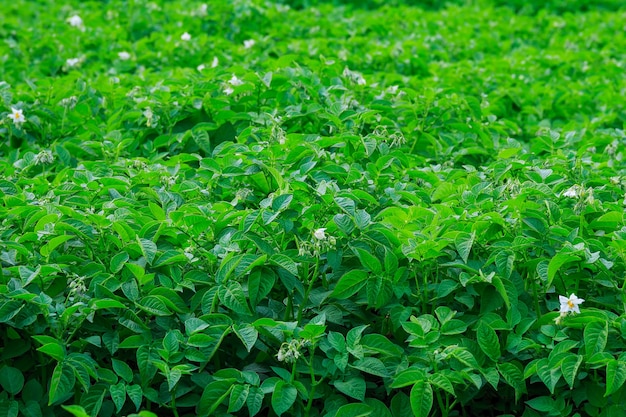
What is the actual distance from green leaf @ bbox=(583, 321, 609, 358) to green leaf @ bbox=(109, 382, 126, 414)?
1.21 metres

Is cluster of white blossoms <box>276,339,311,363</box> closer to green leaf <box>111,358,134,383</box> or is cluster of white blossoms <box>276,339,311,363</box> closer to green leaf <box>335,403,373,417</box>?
green leaf <box>335,403,373,417</box>

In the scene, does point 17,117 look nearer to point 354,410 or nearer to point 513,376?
point 354,410

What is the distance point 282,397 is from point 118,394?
420 mm

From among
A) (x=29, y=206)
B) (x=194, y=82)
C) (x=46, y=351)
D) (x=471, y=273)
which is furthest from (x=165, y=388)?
(x=194, y=82)

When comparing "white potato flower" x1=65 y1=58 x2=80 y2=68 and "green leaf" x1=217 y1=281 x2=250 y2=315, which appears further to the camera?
"white potato flower" x1=65 y1=58 x2=80 y2=68

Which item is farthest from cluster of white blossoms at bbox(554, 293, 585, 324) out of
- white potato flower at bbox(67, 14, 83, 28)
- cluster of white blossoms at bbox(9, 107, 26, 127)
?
white potato flower at bbox(67, 14, 83, 28)

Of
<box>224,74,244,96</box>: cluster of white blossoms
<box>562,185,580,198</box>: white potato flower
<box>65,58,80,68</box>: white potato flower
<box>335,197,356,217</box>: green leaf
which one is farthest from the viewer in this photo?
<box>65,58,80,68</box>: white potato flower

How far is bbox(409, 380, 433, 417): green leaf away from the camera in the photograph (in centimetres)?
222

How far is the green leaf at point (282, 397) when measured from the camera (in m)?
2.22

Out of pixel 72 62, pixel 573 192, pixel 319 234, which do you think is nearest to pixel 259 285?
pixel 319 234

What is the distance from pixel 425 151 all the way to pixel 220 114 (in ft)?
3.01

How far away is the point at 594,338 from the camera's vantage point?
232 cm

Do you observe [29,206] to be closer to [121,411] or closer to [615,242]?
[121,411]

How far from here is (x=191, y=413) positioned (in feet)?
7.88
